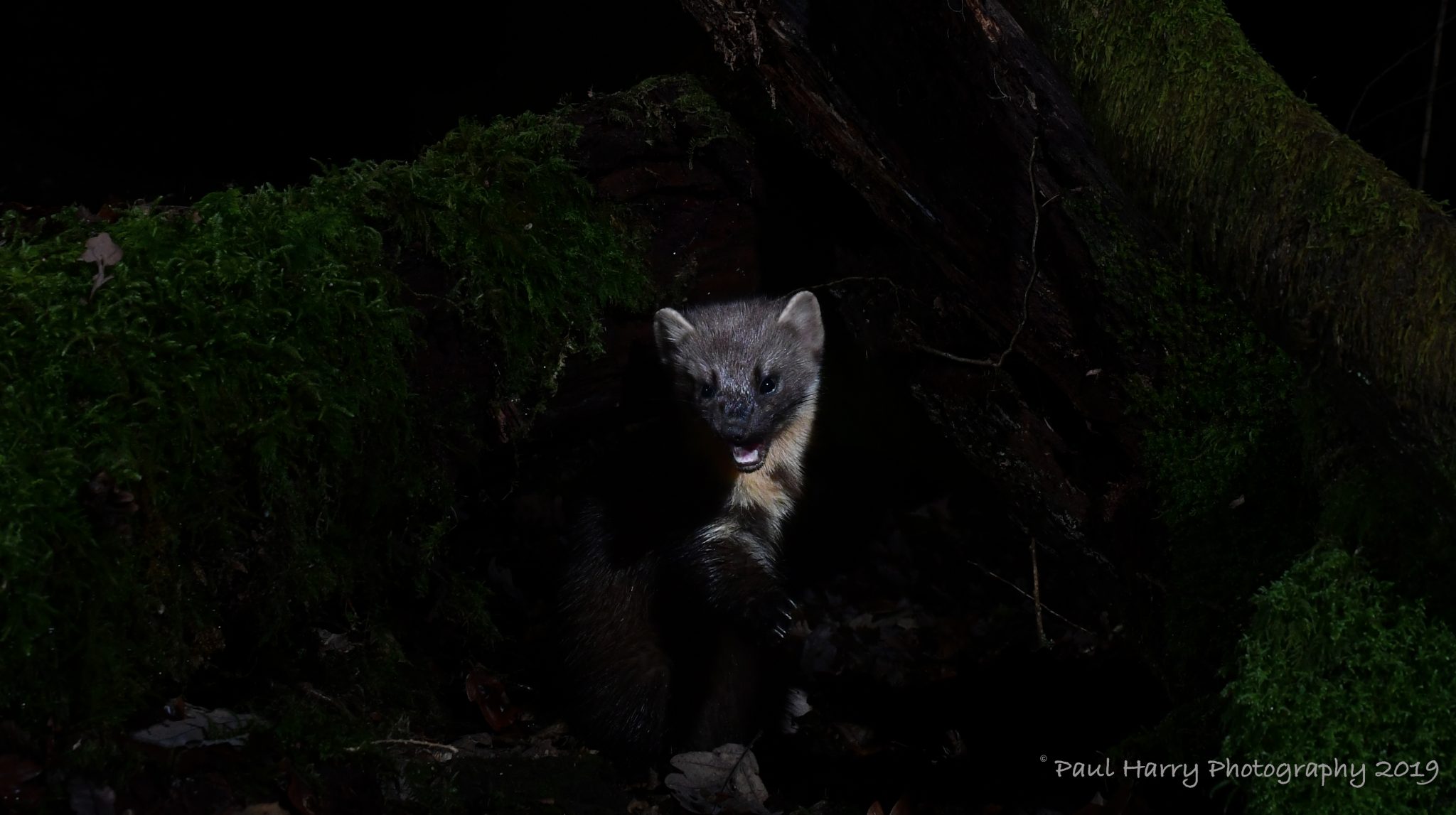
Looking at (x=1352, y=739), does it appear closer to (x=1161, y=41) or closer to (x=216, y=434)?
(x=1161, y=41)

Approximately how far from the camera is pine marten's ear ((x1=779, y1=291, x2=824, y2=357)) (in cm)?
563

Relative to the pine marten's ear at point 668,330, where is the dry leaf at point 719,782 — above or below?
below

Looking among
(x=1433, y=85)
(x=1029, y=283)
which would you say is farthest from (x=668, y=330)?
(x=1433, y=85)

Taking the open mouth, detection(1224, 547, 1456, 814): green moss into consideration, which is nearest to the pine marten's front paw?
the open mouth

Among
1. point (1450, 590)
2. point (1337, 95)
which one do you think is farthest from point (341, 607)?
point (1337, 95)

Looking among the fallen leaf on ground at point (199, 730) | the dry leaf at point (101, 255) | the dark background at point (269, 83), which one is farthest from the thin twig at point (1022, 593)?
the dark background at point (269, 83)

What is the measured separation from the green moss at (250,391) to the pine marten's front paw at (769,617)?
1.61m

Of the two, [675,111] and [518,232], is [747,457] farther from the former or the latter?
[675,111]

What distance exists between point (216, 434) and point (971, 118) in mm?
3276

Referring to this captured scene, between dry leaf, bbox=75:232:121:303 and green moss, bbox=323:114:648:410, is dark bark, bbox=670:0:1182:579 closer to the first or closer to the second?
green moss, bbox=323:114:648:410

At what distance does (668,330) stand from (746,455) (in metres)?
0.84

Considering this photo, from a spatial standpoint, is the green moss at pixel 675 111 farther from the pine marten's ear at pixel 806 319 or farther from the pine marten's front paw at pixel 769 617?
the pine marten's front paw at pixel 769 617

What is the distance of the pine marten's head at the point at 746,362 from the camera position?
5.20 metres

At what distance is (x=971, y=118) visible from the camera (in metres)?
4.06
